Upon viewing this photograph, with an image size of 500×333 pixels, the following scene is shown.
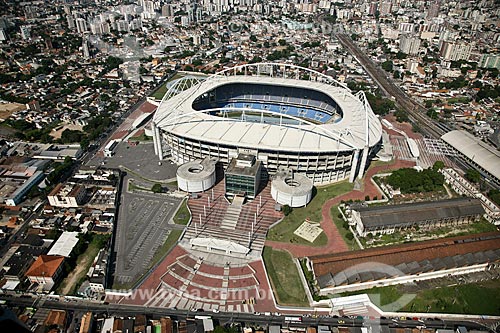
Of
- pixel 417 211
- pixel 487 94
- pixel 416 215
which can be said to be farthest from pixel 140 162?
pixel 487 94

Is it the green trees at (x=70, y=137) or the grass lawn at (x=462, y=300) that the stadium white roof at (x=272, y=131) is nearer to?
the green trees at (x=70, y=137)

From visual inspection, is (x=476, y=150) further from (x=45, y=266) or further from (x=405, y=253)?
(x=45, y=266)

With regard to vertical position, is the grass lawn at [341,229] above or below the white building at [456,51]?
below

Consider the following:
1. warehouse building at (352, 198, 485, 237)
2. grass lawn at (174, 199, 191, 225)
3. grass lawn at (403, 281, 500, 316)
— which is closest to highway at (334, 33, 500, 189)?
warehouse building at (352, 198, 485, 237)

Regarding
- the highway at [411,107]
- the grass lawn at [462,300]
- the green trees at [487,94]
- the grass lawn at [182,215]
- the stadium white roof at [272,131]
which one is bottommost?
the grass lawn at [182,215]

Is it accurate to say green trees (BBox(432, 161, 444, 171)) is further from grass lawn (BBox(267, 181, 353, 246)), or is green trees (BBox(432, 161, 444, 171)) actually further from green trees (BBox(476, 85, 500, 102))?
green trees (BBox(476, 85, 500, 102))

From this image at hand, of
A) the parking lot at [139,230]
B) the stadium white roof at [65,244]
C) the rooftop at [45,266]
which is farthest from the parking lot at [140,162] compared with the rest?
the rooftop at [45,266]

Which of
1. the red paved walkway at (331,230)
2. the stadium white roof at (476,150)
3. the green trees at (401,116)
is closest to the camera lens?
the red paved walkway at (331,230)
